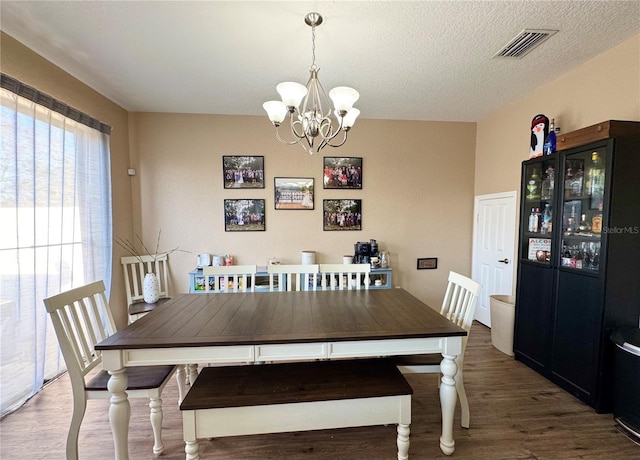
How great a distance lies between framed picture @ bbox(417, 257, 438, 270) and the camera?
3967mm

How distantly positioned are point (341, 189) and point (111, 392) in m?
3.07

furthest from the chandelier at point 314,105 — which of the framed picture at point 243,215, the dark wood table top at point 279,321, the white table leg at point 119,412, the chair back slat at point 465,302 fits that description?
the framed picture at point 243,215

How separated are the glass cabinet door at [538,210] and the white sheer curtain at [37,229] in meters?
4.24

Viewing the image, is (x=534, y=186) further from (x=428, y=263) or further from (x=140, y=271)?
(x=140, y=271)

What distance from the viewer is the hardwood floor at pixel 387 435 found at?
67.5 inches

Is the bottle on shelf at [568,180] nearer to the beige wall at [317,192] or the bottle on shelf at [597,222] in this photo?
the bottle on shelf at [597,222]

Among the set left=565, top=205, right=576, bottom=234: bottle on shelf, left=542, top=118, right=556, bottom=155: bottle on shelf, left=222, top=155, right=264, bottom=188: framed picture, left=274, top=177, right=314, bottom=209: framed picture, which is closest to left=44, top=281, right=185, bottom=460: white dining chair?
left=222, top=155, right=264, bottom=188: framed picture

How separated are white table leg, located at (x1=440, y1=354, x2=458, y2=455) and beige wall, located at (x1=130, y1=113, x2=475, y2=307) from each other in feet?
7.60

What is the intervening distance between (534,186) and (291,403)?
2.85 metres

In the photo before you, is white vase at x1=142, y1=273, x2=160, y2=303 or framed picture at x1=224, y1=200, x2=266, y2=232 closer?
white vase at x1=142, y1=273, x2=160, y2=303

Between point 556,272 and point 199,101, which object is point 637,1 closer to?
point 556,272

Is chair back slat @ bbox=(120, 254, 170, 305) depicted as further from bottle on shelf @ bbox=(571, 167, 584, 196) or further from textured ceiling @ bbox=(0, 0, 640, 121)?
bottle on shelf @ bbox=(571, 167, 584, 196)

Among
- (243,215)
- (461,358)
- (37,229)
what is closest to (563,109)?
(461,358)

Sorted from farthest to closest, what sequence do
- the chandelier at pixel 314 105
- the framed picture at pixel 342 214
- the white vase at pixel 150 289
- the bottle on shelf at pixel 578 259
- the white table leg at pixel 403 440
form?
the framed picture at pixel 342 214 < the white vase at pixel 150 289 < the bottle on shelf at pixel 578 259 < the chandelier at pixel 314 105 < the white table leg at pixel 403 440
